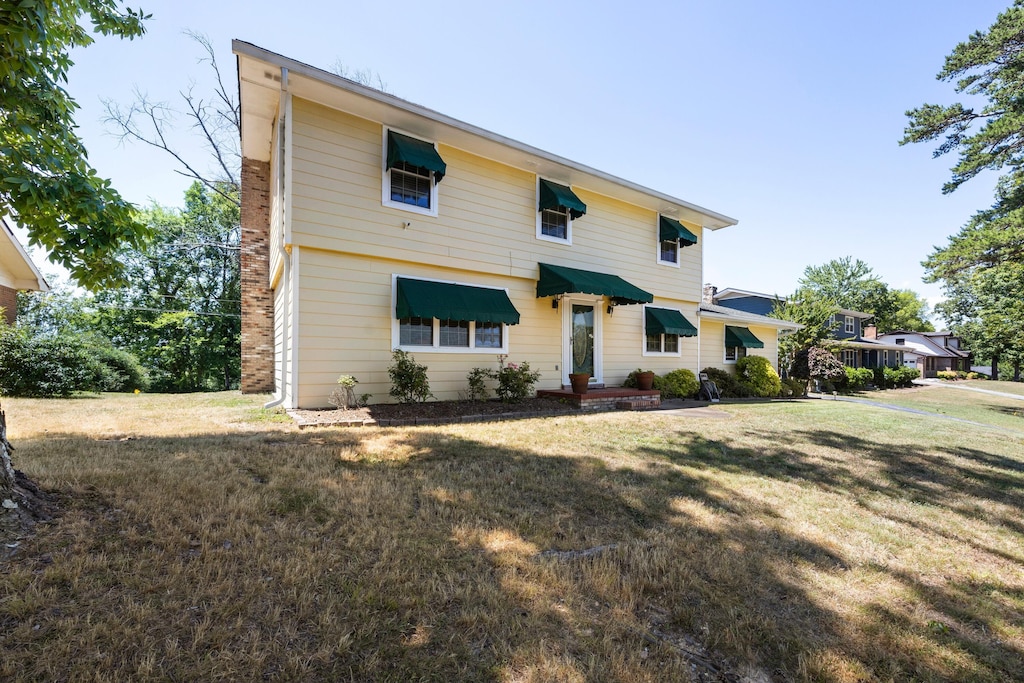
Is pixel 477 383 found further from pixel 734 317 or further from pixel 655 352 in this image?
pixel 734 317

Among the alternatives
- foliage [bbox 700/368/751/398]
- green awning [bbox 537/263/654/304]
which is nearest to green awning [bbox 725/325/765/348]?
foliage [bbox 700/368/751/398]

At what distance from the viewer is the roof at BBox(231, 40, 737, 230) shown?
757cm

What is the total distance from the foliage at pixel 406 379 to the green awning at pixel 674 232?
898 centimetres

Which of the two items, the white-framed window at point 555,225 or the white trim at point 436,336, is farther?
the white-framed window at point 555,225

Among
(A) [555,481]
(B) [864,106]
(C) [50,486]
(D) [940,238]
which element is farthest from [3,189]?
(D) [940,238]

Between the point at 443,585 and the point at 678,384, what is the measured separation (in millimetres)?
12479

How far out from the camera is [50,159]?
320cm

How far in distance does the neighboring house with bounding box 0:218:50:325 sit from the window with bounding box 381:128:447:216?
39.2 feet

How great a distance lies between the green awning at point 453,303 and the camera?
28.6 ft

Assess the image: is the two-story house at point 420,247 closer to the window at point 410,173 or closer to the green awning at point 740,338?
the window at point 410,173

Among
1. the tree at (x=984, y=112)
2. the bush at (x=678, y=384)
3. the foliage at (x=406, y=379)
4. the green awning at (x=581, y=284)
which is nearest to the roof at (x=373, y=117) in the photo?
the green awning at (x=581, y=284)

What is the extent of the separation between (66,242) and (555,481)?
4.66m

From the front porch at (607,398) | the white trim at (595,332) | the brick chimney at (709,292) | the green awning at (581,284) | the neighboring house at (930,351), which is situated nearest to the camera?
the front porch at (607,398)

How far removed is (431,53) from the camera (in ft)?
37.8
